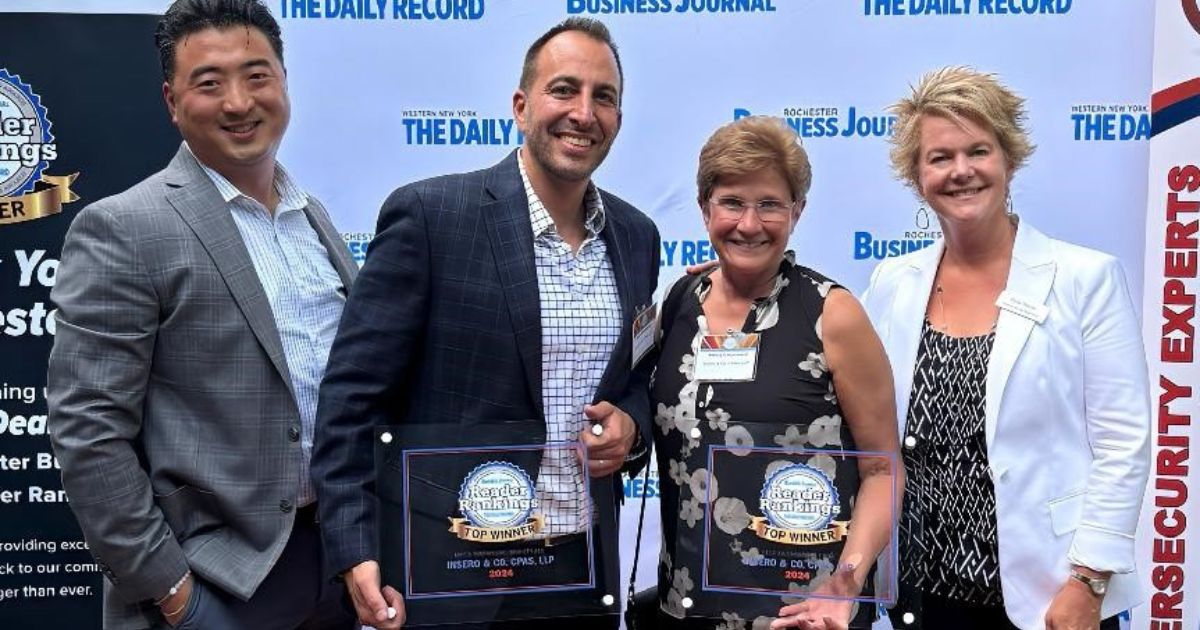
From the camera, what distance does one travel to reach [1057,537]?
237cm

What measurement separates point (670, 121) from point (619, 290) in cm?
161

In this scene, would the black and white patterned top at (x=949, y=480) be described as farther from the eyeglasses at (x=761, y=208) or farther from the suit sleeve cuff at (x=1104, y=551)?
the eyeglasses at (x=761, y=208)

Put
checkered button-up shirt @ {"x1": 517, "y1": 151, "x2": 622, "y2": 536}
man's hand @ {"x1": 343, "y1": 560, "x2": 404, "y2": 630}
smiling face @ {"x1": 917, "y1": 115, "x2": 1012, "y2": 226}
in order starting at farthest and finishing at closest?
smiling face @ {"x1": 917, "y1": 115, "x2": 1012, "y2": 226} < checkered button-up shirt @ {"x1": 517, "y1": 151, "x2": 622, "y2": 536} < man's hand @ {"x1": 343, "y1": 560, "x2": 404, "y2": 630}

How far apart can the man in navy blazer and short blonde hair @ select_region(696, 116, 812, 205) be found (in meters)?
0.26

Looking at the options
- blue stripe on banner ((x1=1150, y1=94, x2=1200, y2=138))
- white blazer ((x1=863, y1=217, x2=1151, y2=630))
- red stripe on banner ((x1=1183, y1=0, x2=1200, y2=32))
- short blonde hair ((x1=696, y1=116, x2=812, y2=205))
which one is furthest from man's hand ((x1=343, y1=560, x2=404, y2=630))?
red stripe on banner ((x1=1183, y1=0, x2=1200, y2=32))

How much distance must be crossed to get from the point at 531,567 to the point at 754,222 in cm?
89

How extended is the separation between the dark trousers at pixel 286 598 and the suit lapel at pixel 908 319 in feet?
4.55

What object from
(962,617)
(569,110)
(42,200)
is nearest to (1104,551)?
(962,617)

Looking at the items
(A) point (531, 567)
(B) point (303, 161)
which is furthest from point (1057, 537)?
(B) point (303, 161)

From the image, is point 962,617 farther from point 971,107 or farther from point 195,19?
point 195,19

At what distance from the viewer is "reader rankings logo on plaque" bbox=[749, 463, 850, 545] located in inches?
85.5

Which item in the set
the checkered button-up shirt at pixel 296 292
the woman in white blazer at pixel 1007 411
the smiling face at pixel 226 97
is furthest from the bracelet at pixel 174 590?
the woman in white blazer at pixel 1007 411

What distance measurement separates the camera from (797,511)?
2.17m

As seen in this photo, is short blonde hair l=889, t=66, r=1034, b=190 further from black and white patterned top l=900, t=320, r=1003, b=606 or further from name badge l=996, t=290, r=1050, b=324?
black and white patterned top l=900, t=320, r=1003, b=606
